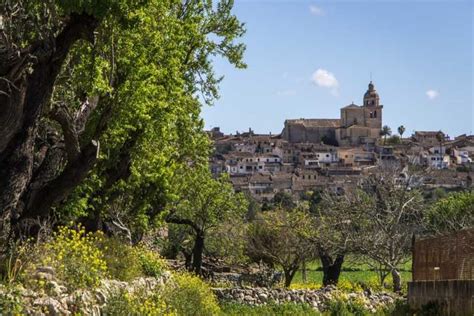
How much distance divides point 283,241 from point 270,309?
57.6 ft

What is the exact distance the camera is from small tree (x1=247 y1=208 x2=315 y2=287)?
141ft

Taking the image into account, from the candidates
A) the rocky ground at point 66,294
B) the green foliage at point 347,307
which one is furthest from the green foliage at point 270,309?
the rocky ground at point 66,294

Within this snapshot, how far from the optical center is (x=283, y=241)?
45219 mm

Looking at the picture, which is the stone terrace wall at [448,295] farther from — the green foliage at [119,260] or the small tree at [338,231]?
the small tree at [338,231]

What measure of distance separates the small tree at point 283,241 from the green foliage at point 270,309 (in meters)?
11.7

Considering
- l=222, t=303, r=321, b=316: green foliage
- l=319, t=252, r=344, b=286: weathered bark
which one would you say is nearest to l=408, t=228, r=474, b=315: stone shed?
l=222, t=303, r=321, b=316: green foliage

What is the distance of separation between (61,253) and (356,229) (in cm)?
3029

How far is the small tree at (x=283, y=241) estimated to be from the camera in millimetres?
43031

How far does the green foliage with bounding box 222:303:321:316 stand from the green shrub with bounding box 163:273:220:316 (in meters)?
4.01

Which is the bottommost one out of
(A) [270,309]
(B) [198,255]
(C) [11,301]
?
(A) [270,309]

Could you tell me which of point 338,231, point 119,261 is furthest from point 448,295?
point 338,231

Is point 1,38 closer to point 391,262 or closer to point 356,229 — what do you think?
point 391,262

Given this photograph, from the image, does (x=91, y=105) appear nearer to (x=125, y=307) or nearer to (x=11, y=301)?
(x=125, y=307)

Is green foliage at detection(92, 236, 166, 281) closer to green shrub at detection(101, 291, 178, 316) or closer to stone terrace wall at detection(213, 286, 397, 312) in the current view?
green shrub at detection(101, 291, 178, 316)
